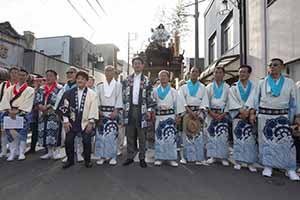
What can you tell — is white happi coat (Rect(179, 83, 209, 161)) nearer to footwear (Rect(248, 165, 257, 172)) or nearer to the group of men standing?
the group of men standing

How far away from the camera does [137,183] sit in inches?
148

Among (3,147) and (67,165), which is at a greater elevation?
(3,147)

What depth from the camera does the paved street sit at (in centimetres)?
329

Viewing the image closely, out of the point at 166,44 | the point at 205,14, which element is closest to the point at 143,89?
the point at 166,44

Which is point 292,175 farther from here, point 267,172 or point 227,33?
point 227,33

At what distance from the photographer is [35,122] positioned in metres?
5.82

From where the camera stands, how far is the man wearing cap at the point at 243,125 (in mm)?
4559

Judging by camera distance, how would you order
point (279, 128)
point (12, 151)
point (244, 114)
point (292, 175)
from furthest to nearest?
point (12, 151) → point (244, 114) → point (279, 128) → point (292, 175)

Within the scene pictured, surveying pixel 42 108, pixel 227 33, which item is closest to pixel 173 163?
pixel 42 108

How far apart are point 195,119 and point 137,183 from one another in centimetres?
181

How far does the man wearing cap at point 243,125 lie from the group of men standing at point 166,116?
0.06 feet

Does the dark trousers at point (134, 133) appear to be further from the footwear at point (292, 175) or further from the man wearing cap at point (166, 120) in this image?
the footwear at point (292, 175)

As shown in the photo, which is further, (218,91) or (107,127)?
(218,91)

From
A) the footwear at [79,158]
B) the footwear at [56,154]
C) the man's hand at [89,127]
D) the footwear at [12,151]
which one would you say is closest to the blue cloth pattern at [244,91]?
the man's hand at [89,127]
